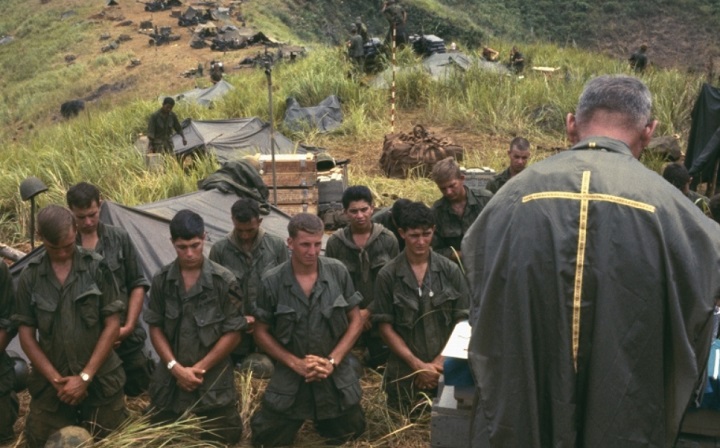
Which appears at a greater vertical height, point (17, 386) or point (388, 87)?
point (17, 386)

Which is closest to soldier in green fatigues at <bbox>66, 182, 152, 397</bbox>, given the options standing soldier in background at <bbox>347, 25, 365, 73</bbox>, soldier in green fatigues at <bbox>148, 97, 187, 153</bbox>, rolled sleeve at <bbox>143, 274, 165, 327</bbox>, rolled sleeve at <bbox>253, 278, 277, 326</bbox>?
rolled sleeve at <bbox>143, 274, 165, 327</bbox>

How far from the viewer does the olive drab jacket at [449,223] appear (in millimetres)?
6555

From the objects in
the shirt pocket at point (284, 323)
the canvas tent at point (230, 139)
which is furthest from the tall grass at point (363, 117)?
the shirt pocket at point (284, 323)

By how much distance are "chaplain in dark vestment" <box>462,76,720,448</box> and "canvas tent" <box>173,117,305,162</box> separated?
919 cm

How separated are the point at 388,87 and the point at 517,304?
13632 mm

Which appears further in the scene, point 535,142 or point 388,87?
point 388,87

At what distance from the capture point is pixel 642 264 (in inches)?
91.7

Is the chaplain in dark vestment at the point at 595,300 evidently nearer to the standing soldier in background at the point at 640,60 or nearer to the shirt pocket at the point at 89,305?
the shirt pocket at the point at 89,305

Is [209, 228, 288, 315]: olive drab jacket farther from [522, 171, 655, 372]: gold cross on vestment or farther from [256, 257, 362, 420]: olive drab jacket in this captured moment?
[522, 171, 655, 372]: gold cross on vestment

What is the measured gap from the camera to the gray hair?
2518 mm

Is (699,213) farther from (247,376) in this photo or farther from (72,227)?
(247,376)

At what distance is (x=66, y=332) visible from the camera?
482 cm

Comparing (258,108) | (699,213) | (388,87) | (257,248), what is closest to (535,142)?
(388,87)

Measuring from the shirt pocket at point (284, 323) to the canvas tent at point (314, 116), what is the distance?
9.32 metres
